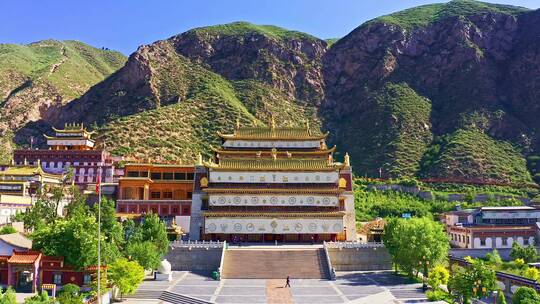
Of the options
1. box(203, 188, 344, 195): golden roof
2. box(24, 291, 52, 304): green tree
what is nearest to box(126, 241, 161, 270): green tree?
box(24, 291, 52, 304): green tree

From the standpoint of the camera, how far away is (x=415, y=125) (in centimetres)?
12194

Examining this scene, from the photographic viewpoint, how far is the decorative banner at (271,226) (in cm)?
5603

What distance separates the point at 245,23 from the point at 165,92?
56.0 m

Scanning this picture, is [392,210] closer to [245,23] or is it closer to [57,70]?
[245,23]

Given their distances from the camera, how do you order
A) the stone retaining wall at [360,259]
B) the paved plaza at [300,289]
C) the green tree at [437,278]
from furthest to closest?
the stone retaining wall at [360,259]
the green tree at [437,278]
the paved plaza at [300,289]

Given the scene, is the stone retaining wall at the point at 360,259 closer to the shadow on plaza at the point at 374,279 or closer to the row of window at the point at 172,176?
the shadow on plaza at the point at 374,279

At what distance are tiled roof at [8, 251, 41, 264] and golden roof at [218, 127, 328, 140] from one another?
103 ft

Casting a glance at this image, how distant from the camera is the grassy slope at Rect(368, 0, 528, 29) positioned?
156500mm

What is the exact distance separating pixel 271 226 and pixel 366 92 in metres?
93.7

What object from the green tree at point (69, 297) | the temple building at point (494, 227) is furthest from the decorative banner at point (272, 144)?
the green tree at point (69, 297)

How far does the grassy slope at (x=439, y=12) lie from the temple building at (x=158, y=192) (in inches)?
4311

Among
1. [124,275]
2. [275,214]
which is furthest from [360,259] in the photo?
[124,275]

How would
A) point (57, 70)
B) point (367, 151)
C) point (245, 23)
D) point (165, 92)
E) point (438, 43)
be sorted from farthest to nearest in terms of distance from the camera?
point (245, 23) < point (57, 70) < point (438, 43) < point (165, 92) < point (367, 151)

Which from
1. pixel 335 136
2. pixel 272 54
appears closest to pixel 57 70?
pixel 272 54
